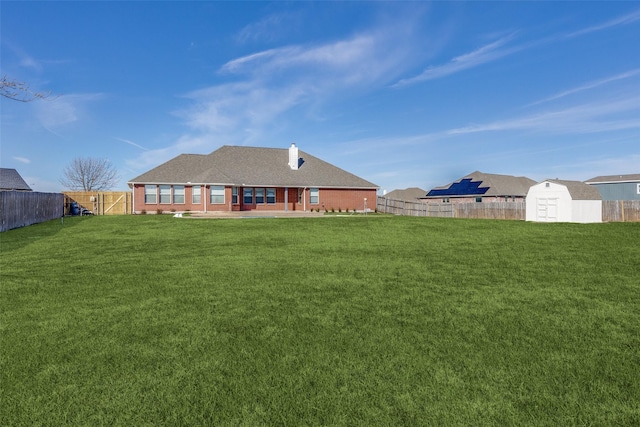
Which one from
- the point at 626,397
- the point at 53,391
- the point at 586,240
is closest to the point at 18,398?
the point at 53,391

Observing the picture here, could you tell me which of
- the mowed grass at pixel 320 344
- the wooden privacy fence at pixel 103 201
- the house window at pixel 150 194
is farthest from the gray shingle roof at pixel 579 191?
the wooden privacy fence at pixel 103 201

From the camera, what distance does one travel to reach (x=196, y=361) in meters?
3.45

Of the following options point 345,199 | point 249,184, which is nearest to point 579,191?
point 345,199

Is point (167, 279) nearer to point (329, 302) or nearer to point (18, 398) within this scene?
point (329, 302)

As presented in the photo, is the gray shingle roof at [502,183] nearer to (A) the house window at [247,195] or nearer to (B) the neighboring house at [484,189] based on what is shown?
(B) the neighboring house at [484,189]

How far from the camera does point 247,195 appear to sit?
34.6 metres

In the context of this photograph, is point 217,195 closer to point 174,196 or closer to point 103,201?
point 174,196

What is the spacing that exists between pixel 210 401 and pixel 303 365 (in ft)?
2.92

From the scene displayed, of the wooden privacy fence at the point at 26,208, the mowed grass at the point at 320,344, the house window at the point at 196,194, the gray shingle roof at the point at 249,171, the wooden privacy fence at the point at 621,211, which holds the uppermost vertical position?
the gray shingle roof at the point at 249,171

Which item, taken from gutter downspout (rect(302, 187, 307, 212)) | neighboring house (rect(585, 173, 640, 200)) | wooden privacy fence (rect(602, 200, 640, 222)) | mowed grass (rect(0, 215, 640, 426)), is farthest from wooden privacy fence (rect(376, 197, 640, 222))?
neighboring house (rect(585, 173, 640, 200))

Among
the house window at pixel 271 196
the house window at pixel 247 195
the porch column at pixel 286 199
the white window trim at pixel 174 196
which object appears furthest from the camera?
the house window at pixel 271 196

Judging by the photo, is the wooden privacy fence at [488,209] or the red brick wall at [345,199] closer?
the wooden privacy fence at [488,209]

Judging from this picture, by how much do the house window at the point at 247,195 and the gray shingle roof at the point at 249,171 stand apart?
821 millimetres

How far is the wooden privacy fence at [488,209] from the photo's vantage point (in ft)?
84.3
